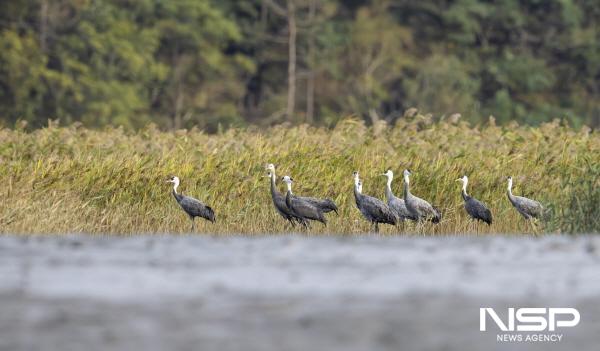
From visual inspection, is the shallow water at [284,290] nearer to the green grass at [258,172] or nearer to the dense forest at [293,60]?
the green grass at [258,172]

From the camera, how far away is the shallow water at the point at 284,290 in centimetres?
1023

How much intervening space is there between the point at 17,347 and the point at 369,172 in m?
11.1

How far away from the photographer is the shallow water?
33.6ft

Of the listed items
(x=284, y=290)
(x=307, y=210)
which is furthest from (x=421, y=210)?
(x=284, y=290)

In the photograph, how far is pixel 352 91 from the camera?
197 ft

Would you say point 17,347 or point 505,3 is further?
point 505,3

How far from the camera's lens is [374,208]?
18.2 metres

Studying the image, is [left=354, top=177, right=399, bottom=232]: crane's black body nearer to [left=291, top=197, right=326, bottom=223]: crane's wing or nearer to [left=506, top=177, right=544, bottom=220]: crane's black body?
[left=291, top=197, right=326, bottom=223]: crane's wing

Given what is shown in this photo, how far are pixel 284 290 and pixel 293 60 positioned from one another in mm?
47621

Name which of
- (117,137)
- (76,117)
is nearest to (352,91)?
(76,117)

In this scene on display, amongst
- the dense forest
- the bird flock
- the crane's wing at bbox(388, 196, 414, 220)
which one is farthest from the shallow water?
the dense forest

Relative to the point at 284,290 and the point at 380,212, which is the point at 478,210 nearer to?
the point at 380,212

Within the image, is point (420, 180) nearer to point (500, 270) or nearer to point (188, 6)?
point (500, 270)

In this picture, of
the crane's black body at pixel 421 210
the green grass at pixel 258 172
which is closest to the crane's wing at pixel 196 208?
the green grass at pixel 258 172
